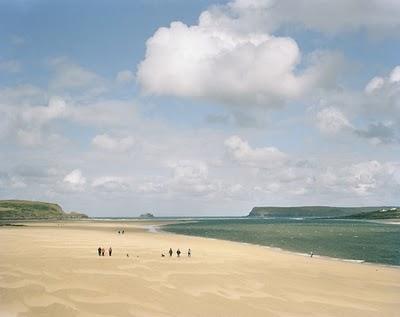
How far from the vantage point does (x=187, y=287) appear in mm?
33750

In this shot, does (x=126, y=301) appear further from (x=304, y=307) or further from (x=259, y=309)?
(x=304, y=307)

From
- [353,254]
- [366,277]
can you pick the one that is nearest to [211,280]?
[366,277]

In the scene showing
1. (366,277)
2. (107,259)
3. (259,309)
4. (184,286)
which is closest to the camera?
(259,309)

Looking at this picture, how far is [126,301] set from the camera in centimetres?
2852

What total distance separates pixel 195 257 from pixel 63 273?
1983 centimetres

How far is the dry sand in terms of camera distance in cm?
2725

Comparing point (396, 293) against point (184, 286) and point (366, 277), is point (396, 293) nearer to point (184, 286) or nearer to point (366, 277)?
point (366, 277)

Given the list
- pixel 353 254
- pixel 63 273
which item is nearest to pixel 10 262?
pixel 63 273

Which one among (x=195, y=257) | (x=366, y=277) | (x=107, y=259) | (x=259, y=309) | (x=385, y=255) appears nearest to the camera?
(x=259, y=309)

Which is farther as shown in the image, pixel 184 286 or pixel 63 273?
pixel 63 273

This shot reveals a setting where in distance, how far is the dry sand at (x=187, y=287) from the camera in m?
27.2

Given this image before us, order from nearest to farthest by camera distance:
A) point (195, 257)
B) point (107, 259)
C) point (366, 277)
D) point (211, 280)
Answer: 1. point (211, 280)
2. point (366, 277)
3. point (107, 259)
4. point (195, 257)

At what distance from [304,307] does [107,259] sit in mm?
26433

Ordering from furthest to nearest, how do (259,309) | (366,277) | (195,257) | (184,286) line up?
1. (195,257)
2. (366,277)
3. (184,286)
4. (259,309)
